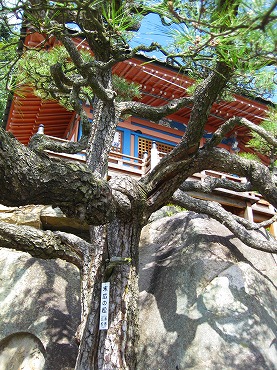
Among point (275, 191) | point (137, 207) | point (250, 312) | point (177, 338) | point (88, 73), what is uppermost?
point (88, 73)

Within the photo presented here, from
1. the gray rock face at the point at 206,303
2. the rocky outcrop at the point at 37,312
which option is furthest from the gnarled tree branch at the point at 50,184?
the rocky outcrop at the point at 37,312

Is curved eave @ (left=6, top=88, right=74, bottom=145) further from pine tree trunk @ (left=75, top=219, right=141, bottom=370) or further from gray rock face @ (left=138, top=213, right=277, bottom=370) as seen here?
pine tree trunk @ (left=75, top=219, right=141, bottom=370)

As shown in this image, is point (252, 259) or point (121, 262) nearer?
point (121, 262)

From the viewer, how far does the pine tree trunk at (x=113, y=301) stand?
8.38ft

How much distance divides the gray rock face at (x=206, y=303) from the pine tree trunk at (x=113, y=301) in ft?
5.71

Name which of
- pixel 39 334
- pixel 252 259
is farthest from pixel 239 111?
pixel 39 334

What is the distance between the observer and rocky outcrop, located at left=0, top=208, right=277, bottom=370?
418cm

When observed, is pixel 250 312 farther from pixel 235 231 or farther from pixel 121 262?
pixel 121 262

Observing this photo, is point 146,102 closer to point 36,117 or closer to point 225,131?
point 36,117

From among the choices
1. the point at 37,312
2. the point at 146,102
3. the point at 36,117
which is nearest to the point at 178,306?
the point at 37,312

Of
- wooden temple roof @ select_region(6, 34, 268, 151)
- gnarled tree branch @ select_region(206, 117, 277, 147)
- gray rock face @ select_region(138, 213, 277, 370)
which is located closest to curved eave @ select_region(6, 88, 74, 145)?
wooden temple roof @ select_region(6, 34, 268, 151)

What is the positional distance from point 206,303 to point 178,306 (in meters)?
0.38

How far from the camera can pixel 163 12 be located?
159 cm

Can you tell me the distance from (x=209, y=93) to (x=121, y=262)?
163cm
